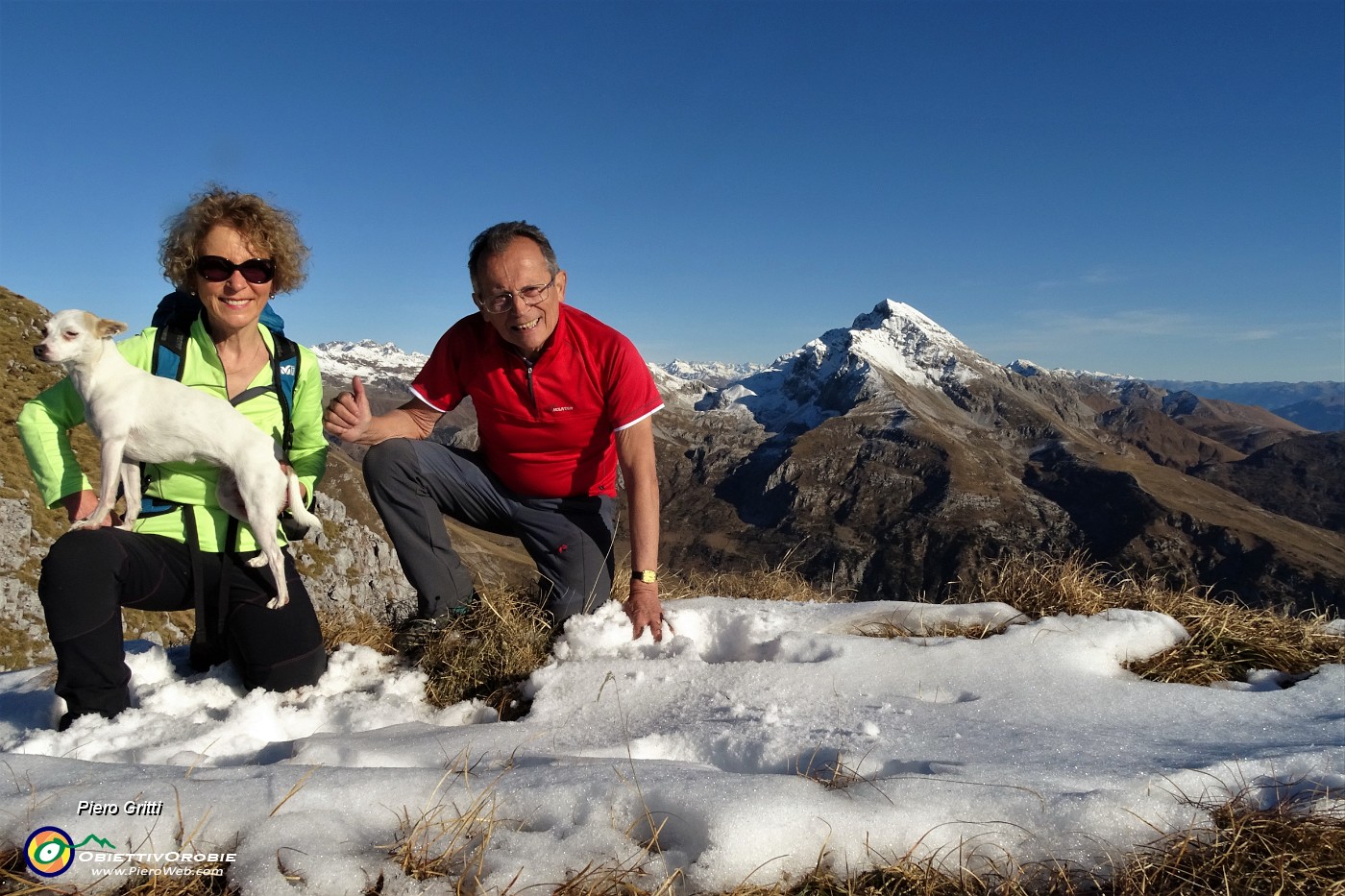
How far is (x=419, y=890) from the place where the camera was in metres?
2.25

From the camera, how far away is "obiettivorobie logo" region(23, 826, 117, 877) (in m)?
2.23

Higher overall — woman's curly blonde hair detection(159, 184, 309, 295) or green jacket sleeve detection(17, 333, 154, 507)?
woman's curly blonde hair detection(159, 184, 309, 295)

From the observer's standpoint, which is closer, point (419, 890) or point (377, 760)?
point (419, 890)

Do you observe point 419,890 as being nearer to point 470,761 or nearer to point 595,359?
point 470,761

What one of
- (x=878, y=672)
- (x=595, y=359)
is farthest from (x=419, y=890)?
(x=595, y=359)

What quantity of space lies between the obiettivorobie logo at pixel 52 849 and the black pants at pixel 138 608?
1733 millimetres

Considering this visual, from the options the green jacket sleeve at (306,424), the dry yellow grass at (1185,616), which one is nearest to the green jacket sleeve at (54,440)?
the green jacket sleeve at (306,424)

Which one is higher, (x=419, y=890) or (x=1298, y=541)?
(x=419, y=890)

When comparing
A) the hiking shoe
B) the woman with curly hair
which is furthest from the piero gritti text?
the hiking shoe

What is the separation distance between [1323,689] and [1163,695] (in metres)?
1.02

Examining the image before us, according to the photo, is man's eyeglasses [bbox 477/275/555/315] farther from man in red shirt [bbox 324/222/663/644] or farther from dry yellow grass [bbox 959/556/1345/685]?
dry yellow grass [bbox 959/556/1345/685]

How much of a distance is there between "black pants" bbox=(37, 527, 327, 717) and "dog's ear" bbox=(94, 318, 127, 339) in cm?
117

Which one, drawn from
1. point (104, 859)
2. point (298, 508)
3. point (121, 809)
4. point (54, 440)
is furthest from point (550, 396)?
point (104, 859)

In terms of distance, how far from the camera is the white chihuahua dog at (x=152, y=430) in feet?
13.3
